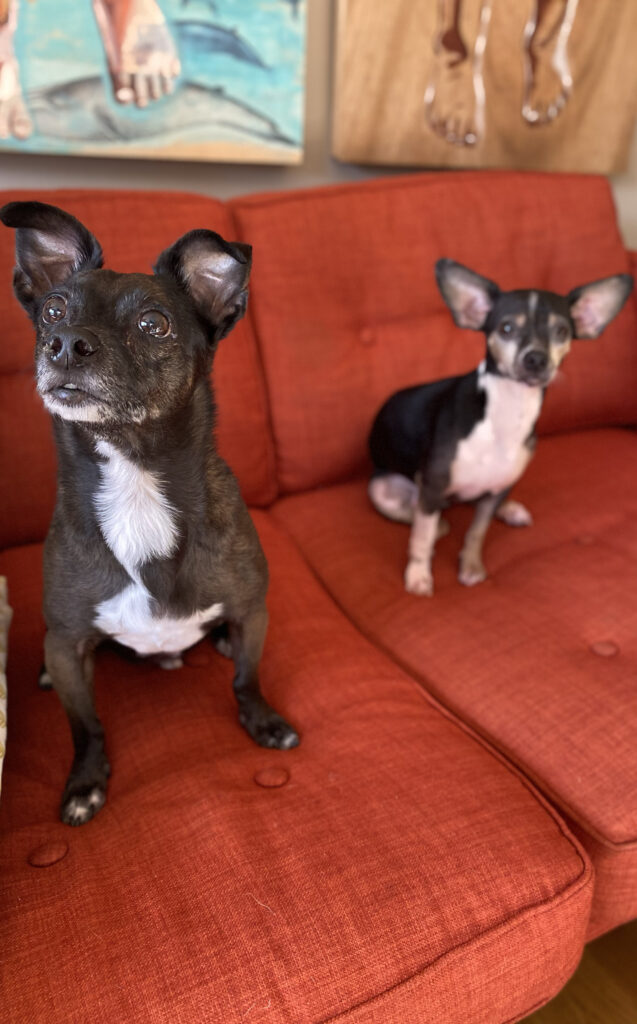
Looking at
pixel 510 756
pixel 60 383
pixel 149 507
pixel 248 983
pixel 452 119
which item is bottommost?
pixel 510 756

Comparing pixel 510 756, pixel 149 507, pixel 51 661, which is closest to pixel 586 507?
pixel 510 756

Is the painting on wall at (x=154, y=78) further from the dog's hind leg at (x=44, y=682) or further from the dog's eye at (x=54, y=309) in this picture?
the dog's hind leg at (x=44, y=682)

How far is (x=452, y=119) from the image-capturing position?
227 cm

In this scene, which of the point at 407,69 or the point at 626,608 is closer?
the point at 626,608

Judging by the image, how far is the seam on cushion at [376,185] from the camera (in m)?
1.82

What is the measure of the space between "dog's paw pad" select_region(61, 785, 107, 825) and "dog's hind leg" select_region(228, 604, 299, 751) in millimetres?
266

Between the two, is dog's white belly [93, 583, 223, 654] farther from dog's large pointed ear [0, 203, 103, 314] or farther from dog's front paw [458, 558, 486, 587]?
dog's front paw [458, 558, 486, 587]

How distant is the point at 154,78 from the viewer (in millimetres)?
1830

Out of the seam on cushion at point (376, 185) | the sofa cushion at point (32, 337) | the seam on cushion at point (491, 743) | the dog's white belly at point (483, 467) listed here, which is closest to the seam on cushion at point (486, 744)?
the seam on cushion at point (491, 743)

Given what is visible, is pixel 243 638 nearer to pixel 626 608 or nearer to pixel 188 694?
pixel 188 694

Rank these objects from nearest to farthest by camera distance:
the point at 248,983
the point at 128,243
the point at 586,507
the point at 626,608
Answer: the point at 248,983 < the point at 626,608 < the point at 128,243 < the point at 586,507

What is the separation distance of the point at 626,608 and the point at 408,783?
26.6 inches

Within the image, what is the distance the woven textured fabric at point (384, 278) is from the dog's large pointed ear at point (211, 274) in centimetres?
75

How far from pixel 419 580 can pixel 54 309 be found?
1013mm
